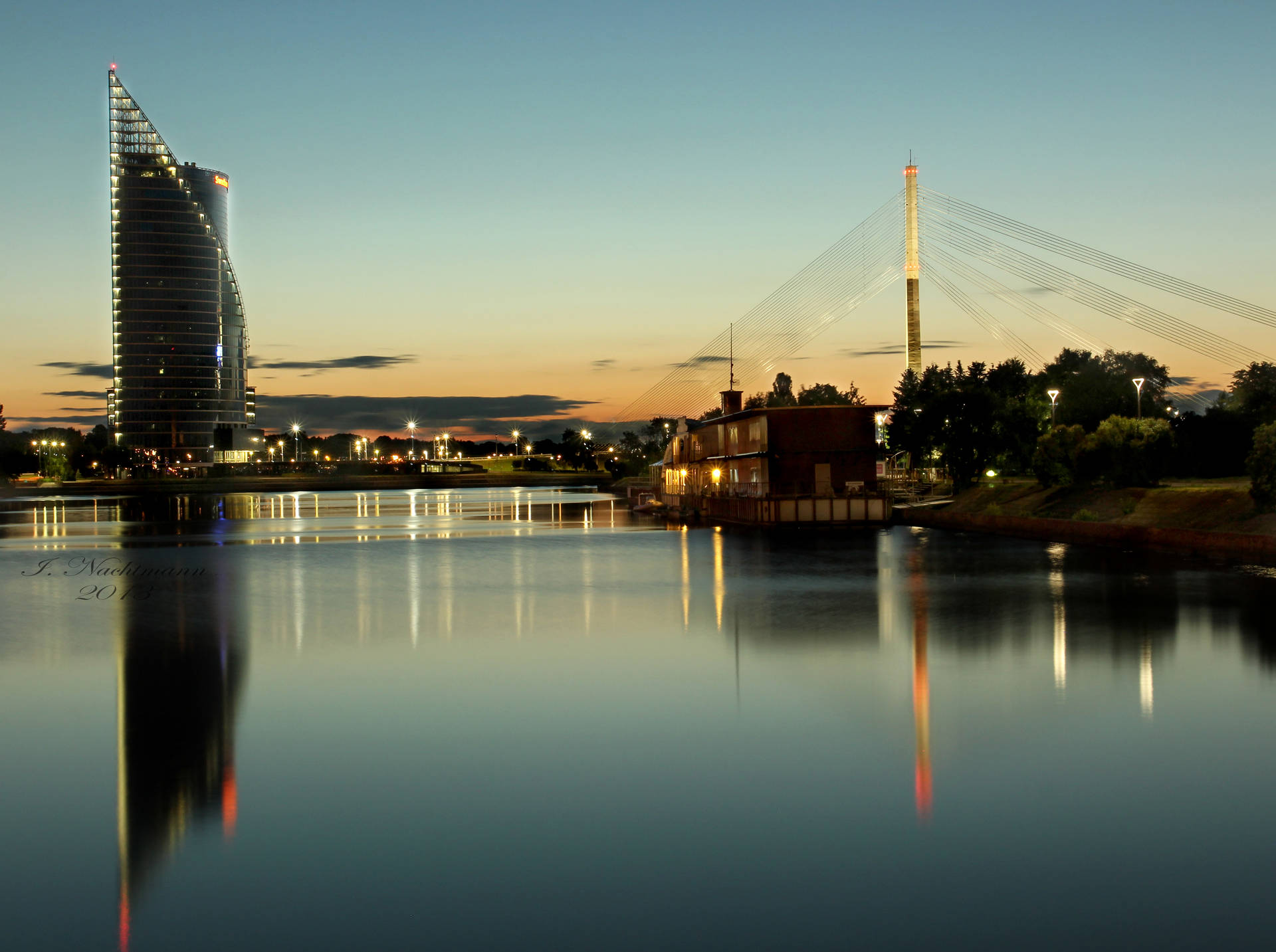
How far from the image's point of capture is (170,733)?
1302 cm

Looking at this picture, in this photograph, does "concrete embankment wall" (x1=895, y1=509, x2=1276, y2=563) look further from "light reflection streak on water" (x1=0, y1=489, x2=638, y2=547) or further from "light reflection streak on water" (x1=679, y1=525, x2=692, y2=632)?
"light reflection streak on water" (x1=0, y1=489, x2=638, y2=547)

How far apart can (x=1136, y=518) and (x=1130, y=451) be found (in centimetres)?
460

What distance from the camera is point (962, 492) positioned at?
206 ft

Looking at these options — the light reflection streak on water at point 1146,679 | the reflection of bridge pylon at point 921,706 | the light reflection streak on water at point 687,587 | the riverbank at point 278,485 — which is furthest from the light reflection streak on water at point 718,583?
the riverbank at point 278,485

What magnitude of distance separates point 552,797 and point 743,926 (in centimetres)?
335

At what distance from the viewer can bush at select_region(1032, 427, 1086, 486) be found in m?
49.4

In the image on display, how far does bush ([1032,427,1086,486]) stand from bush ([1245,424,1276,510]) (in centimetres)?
1308

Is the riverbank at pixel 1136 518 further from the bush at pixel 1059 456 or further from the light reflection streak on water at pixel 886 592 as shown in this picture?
the light reflection streak on water at pixel 886 592

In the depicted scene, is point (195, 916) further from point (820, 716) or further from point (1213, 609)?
point (1213, 609)

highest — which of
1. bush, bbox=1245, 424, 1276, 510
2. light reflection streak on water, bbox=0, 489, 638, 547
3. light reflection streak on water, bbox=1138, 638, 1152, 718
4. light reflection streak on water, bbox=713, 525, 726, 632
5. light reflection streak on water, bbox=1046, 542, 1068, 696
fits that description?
bush, bbox=1245, 424, 1276, 510

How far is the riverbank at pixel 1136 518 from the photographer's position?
1382 inches

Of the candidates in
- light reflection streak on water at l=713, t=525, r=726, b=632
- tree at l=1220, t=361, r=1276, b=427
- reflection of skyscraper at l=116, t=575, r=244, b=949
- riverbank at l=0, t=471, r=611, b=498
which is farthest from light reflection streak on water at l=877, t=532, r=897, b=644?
riverbank at l=0, t=471, r=611, b=498

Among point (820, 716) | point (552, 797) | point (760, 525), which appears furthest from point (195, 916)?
point (760, 525)

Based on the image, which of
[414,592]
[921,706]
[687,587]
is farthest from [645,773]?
[414,592]
